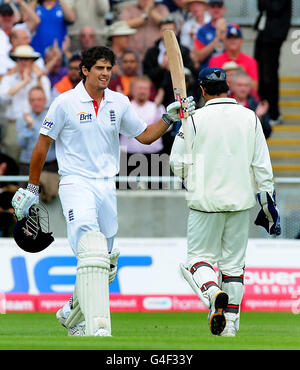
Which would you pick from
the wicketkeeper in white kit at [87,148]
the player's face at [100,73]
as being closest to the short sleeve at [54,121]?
the wicketkeeper in white kit at [87,148]

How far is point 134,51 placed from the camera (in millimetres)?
14727

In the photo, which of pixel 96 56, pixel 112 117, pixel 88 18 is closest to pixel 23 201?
pixel 112 117

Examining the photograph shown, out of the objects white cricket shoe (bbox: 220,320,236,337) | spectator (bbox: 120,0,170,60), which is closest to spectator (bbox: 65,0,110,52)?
spectator (bbox: 120,0,170,60)

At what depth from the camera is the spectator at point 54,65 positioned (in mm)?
14383

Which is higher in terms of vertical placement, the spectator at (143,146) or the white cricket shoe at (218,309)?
the spectator at (143,146)

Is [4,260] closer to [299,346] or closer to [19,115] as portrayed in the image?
[19,115]

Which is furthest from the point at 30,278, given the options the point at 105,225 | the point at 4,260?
the point at 105,225

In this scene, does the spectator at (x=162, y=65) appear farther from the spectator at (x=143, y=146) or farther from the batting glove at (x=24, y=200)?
the batting glove at (x=24, y=200)

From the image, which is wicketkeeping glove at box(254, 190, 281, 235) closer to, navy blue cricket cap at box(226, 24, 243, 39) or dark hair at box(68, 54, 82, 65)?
dark hair at box(68, 54, 82, 65)

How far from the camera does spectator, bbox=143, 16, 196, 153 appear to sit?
46.2ft

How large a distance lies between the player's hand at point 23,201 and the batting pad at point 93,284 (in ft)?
2.35

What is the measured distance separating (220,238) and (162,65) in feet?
20.5

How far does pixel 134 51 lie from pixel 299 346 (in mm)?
8895
